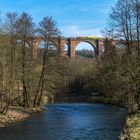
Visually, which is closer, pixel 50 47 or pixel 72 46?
pixel 50 47

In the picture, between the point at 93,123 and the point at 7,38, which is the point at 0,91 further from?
the point at 93,123

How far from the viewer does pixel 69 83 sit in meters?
115

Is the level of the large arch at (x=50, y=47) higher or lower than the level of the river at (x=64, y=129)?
higher

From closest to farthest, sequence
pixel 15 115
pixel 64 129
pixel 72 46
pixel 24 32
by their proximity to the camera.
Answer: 1. pixel 64 129
2. pixel 15 115
3. pixel 24 32
4. pixel 72 46

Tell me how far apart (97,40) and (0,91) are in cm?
10423

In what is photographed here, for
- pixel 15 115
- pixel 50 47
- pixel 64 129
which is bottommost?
pixel 64 129

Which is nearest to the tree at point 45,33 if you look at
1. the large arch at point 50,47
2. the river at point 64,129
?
the large arch at point 50,47

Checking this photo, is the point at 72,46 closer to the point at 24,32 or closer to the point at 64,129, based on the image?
the point at 24,32

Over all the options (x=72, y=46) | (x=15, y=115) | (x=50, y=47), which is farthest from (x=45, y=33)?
(x=72, y=46)

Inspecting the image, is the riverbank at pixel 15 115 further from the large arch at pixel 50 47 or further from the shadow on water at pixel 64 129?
the large arch at pixel 50 47

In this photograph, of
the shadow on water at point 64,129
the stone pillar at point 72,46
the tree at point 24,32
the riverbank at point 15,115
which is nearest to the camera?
the shadow on water at point 64,129

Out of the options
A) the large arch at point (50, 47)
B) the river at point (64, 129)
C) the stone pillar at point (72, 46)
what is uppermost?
the stone pillar at point (72, 46)

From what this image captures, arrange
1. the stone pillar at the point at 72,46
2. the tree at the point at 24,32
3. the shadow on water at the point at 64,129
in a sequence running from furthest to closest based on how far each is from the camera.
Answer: the stone pillar at the point at 72,46, the tree at the point at 24,32, the shadow on water at the point at 64,129

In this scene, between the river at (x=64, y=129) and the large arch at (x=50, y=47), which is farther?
the large arch at (x=50, y=47)
